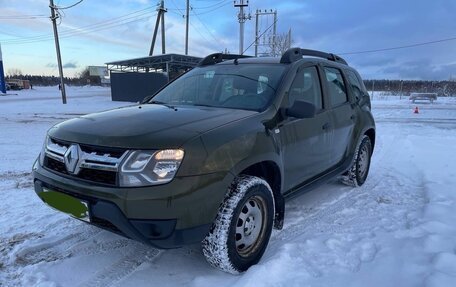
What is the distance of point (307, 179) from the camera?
4.22 m

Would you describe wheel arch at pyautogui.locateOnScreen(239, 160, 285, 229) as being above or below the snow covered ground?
above

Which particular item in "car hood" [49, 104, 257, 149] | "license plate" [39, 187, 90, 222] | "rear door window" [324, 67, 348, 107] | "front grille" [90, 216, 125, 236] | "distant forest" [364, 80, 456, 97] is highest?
"rear door window" [324, 67, 348, 107]

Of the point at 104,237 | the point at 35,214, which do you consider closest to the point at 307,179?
the point at 104,237

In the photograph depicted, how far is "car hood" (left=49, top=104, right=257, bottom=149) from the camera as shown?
2699 mm

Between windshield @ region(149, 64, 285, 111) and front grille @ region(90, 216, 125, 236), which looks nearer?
front grille @ region(90, 216, 125, 236)

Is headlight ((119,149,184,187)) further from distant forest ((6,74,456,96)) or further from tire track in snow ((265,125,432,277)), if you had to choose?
distant forest ((6,74,456,96))

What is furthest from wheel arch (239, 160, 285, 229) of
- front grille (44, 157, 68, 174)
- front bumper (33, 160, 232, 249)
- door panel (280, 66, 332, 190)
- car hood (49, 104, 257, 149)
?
front grille (44, 157, 68, 174)

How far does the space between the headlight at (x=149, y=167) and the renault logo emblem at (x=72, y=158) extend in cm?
45

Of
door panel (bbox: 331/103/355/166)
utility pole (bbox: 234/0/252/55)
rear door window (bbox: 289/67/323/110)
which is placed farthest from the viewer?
utility pole (bbox: 234/0/252/55)

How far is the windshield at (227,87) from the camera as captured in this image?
376 centimetres

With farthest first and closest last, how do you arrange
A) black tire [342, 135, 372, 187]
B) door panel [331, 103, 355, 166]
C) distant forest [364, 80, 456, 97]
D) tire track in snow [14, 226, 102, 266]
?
distant forest [364, 80, 456, 97]
black tire [342, 135, 372, 187]
door panel [331, 103, 355, 166]
tire track in snow [14, 226, 102, 266]

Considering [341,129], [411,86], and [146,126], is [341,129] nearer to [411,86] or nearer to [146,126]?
[146,126]

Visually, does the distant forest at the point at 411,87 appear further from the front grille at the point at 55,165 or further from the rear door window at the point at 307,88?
the front grille at the point at 55,165

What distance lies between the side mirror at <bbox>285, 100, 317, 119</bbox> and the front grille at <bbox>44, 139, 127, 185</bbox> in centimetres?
166
